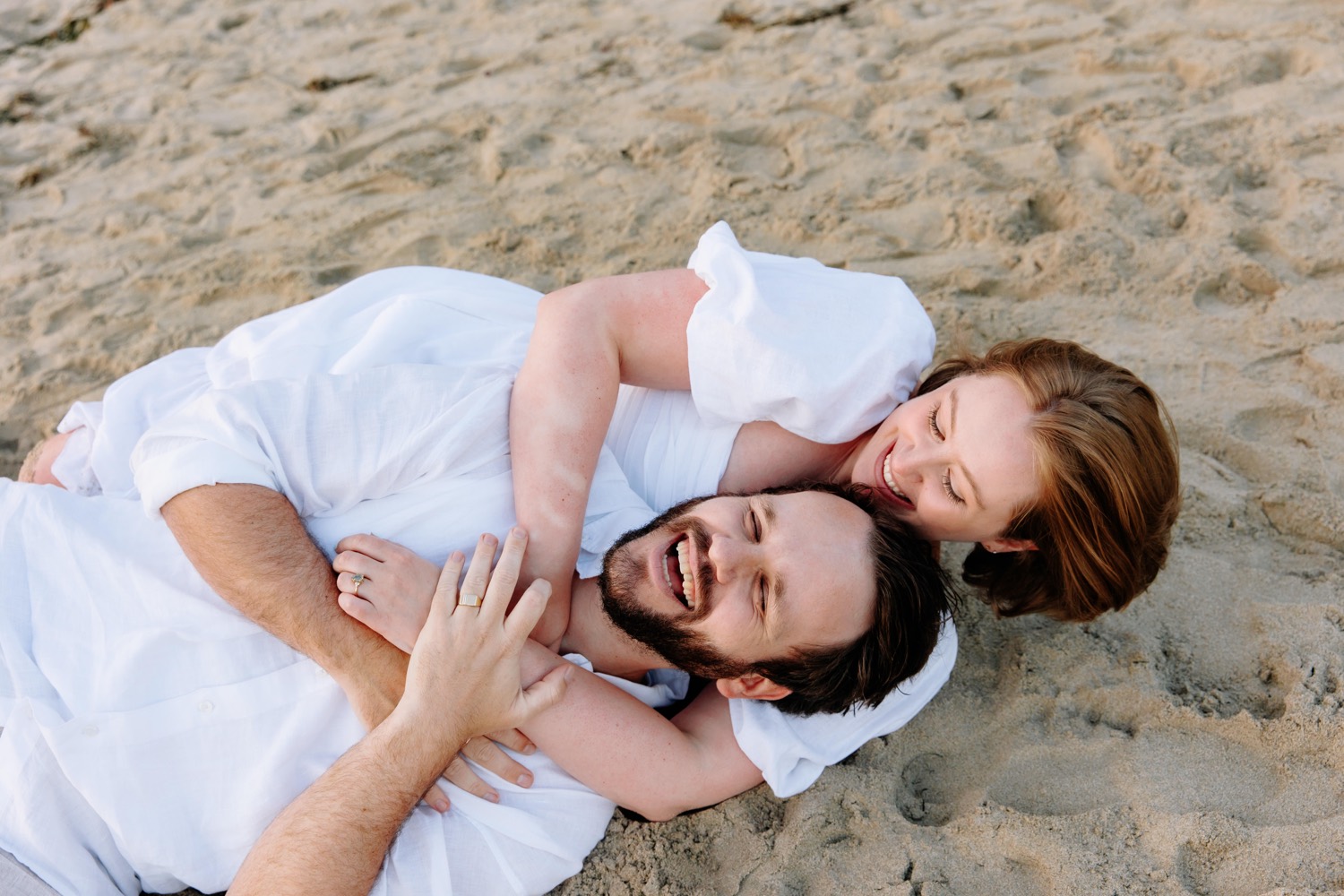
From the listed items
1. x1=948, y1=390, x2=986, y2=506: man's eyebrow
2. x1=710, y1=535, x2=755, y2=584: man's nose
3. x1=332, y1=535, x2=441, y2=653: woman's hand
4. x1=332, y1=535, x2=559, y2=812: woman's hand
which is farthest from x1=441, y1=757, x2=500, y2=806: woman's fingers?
x1=948, y1=390, x2=986, y2=506: man's eyebrow

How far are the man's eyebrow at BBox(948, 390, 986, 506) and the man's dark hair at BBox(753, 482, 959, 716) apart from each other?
20 centimetres

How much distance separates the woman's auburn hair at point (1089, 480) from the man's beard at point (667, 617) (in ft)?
2.53

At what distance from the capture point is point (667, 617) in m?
2.31

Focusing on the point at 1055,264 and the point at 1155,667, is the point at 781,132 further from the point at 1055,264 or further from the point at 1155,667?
the point at 1155,667

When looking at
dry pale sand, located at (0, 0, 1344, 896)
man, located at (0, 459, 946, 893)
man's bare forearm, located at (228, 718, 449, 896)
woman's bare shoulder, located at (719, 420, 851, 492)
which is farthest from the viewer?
woman's bare shoulder, located at (719, 420, 851, 492)

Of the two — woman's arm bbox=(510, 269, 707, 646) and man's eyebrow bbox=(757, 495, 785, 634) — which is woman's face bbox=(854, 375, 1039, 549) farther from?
woman's arm bbox=(510, 269, 707, 646)

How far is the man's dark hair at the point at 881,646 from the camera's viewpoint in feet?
7.67

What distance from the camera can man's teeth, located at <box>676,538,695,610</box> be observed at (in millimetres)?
2307

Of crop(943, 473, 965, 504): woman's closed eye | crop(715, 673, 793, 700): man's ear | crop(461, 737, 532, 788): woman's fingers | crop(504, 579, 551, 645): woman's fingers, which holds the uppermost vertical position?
crop(943, 473, 965, 504): woman's closed eye

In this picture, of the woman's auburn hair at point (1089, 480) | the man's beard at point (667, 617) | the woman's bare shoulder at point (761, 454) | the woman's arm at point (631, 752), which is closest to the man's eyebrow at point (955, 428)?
the woman's auburn hair at point (1089, 480)

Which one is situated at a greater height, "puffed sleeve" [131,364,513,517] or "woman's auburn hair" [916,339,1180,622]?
"puffed sleeve" [131,364,513,517]

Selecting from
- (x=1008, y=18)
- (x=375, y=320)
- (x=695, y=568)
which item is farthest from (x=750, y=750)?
(x=1008, y=18)

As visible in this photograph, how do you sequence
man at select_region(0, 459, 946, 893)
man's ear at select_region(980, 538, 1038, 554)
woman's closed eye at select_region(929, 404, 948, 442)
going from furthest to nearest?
man's ear at select_region(980, 538, 1038, 554) < woman's closed eye at select_region(929, 404, 948, 442) < man at select_region(0, 459, 946, 893)

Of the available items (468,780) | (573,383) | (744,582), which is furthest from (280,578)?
(744,582)
